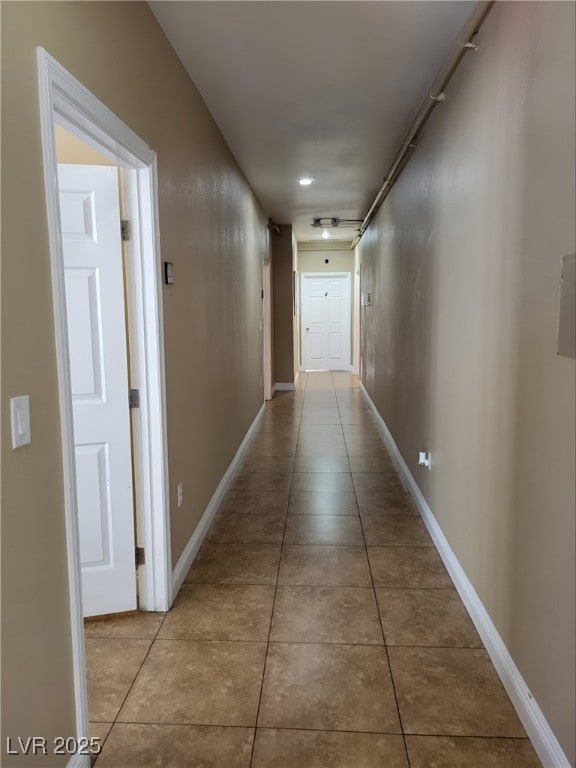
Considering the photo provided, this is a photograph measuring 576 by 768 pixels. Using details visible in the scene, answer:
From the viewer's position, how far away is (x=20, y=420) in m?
1.21

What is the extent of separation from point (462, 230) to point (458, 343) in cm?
52

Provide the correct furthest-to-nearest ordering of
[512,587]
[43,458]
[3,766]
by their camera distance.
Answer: [512,587], [43,458], [3,766]

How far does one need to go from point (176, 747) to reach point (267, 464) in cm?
298

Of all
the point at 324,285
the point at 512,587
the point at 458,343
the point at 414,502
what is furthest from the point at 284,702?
the point at 324,285

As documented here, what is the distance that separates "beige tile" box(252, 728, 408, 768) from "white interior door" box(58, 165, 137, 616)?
989 millimetres

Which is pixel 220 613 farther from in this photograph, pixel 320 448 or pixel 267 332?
pixel 267 332

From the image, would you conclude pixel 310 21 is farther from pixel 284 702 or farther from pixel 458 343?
pixel 284 702

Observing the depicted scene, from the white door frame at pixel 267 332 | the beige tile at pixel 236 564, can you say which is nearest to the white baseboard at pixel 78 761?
the beige tile at pixel 236 564

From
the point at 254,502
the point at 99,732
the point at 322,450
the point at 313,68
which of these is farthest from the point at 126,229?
the point at 322,450

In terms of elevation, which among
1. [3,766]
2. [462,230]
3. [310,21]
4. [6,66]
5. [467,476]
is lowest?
[3,766]

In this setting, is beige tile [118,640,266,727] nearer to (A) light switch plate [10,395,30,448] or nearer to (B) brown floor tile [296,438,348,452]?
(A) light switch plate [10,395,30,448]

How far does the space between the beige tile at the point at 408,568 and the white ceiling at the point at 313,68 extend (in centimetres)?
257

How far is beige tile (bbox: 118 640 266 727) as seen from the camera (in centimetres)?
176

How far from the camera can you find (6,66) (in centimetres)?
115
